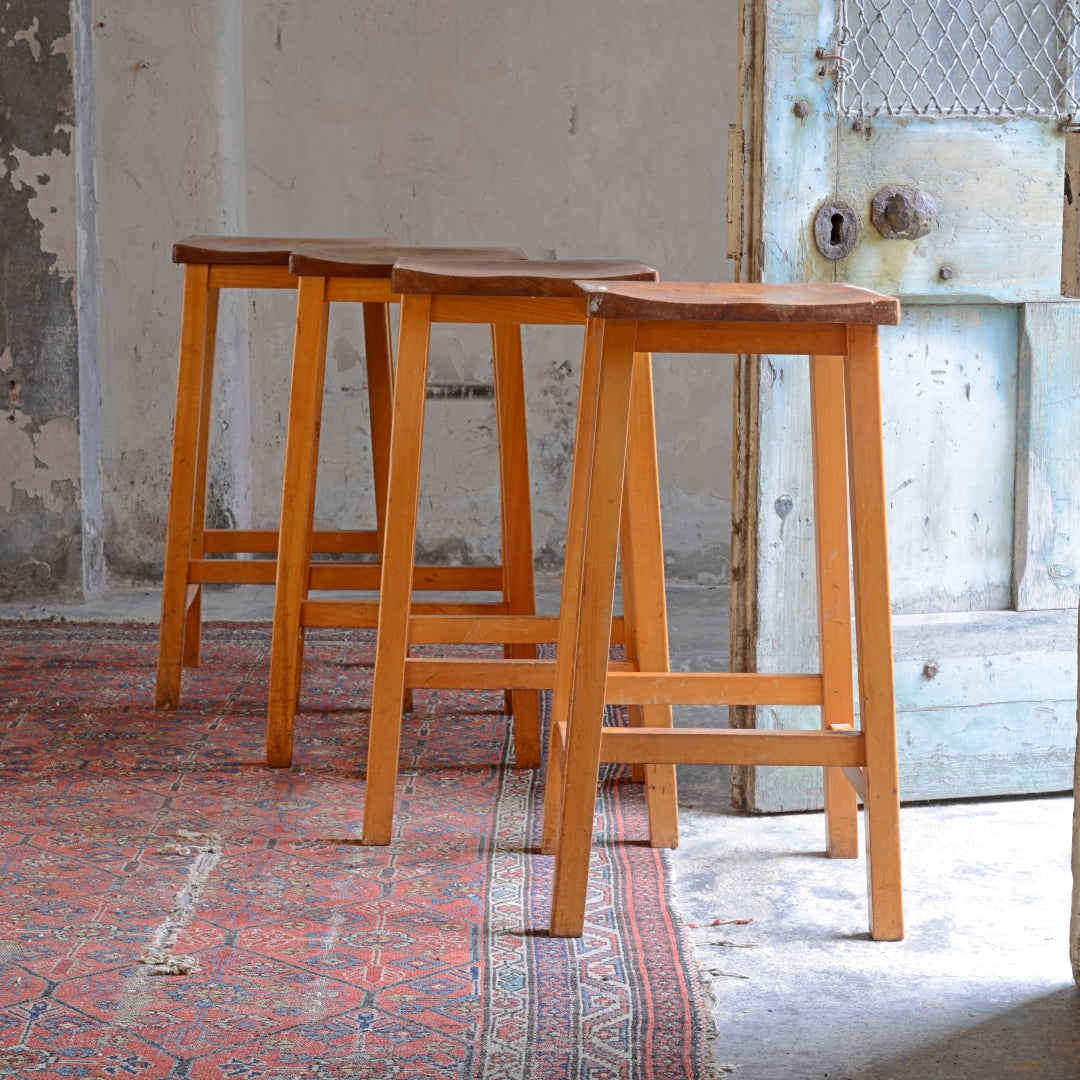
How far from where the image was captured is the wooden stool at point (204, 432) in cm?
301

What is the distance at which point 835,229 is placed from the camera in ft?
8.43

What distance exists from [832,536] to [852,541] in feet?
0.79

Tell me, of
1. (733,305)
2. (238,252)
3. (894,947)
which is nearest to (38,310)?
(238,252)

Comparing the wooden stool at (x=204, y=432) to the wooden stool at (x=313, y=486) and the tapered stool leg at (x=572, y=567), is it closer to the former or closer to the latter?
the wooden stool at (x=313, y=486)

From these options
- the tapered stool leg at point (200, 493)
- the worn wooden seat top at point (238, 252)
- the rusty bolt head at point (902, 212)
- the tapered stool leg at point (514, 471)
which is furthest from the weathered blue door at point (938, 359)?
the tapered stool leg at point (200, 493)

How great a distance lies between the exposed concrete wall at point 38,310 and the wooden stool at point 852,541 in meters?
2.61

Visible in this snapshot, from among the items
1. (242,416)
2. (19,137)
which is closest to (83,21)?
(19,137)

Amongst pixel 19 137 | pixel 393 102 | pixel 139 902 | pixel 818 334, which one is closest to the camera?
pixel 818 334

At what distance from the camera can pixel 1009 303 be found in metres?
2.65

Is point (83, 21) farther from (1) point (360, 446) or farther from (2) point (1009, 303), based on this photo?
(2) point (1009, 303)

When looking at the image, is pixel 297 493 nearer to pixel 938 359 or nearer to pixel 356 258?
pixel 356 258

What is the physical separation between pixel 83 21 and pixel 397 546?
108 inches

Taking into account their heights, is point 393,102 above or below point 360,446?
above

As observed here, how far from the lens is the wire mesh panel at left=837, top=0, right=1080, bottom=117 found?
8.48 feet
